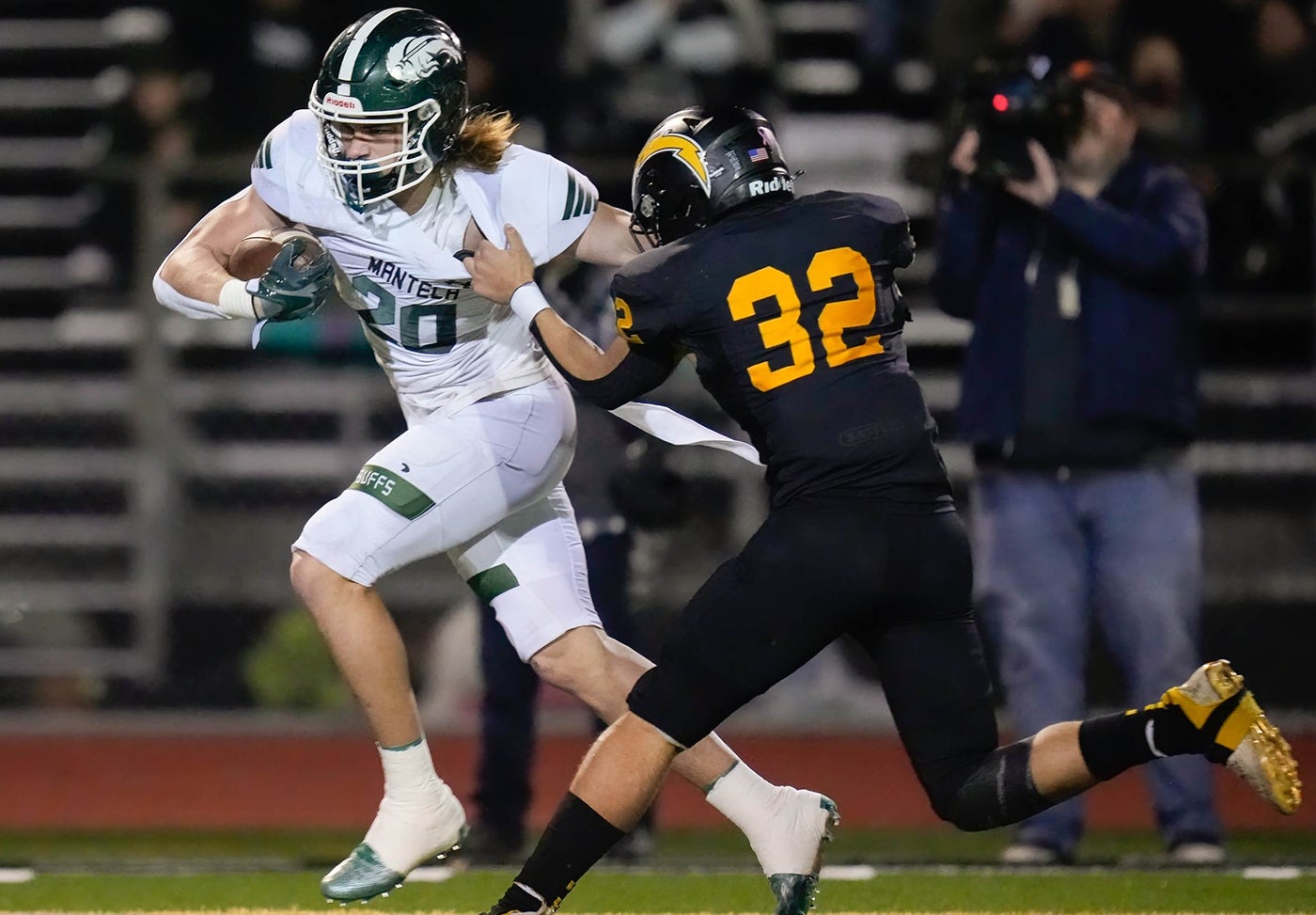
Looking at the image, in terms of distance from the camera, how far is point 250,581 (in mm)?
8602

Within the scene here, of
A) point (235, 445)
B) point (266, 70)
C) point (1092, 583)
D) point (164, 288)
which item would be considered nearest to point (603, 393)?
point (164, 288)

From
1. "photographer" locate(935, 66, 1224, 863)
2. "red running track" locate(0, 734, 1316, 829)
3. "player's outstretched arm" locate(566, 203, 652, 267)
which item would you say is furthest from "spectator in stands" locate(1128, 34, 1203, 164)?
"player's outstretched arm" locate(566, 203, 652, 267)

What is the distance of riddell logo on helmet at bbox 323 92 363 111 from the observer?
395cm

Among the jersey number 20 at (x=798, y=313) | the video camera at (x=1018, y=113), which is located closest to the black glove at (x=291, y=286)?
the jersey number 20 at (x=798, y=313)

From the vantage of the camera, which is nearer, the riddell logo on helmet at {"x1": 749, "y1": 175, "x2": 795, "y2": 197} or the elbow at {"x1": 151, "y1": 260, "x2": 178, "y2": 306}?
the riddell logo on helmet at {"x1": 749, "y1": 175, "x2": 795, "y2": 197}

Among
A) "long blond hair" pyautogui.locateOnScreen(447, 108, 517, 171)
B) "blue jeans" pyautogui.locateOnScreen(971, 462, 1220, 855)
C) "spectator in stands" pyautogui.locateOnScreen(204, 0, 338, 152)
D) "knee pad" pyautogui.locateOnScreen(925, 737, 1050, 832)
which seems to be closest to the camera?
"knee pad" pyautogui.locateOnScreen(925, 737, 1050, 832)

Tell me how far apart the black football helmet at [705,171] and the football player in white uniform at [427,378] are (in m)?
0.34

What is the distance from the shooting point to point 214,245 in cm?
420

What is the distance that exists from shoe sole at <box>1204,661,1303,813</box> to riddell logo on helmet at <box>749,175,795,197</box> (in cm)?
122

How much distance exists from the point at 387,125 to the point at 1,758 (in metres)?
4.80

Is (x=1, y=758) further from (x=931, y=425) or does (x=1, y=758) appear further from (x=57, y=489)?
(x=931, y=425)

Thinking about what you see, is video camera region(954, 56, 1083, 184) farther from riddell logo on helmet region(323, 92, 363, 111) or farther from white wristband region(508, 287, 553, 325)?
riddell logo on helmet region(323, 92, 363, 111)

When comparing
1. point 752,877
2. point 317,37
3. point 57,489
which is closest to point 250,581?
point 57,489

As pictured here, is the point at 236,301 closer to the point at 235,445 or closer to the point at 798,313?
the point at 798,313
